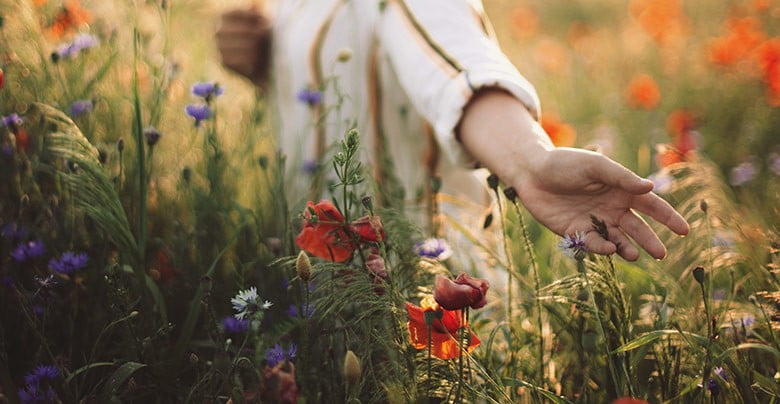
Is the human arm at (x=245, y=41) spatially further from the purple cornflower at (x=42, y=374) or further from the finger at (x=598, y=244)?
the finger at (x=598, y=244)

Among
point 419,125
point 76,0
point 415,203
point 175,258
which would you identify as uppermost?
point 76,0

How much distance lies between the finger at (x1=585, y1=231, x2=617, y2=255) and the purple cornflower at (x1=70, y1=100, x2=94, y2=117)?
0.86 meters

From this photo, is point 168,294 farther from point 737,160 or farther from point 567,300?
point 737,160

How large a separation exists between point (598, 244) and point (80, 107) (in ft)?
2.97

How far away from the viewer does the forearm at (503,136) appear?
0.88 m

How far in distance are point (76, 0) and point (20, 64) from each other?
0.28 m

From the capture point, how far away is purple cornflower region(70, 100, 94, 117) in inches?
46.7

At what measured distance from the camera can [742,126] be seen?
88.7 inches

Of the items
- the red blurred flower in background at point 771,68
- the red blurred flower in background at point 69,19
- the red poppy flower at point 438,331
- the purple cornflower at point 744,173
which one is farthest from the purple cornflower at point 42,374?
the red blurred flower in background at point 771,68

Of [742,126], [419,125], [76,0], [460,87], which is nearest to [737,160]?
[742,126]

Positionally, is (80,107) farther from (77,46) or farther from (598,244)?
(598,244)

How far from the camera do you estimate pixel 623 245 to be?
0.81 meters

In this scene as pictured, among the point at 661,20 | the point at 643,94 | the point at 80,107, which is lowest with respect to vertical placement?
the point at 80,107

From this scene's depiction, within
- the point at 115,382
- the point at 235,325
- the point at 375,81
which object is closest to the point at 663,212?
the point at 235,325
